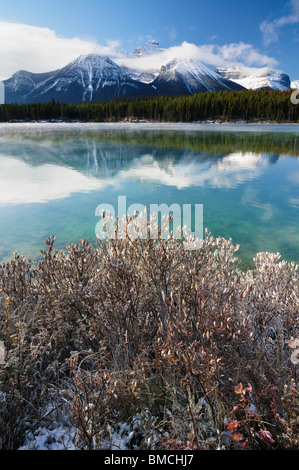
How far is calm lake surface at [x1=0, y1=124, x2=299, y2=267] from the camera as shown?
1061cm

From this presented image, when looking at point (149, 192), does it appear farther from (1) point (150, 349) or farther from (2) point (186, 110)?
(2) point (186, 110)

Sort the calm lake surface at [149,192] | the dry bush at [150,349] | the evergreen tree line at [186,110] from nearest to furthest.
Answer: the dry bush at [150,349] < the calm lake surface at [149,192] < the evergreen tree line at [186,110]

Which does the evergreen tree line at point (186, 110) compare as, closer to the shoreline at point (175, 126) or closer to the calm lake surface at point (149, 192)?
the shoreline at point (175, 126)

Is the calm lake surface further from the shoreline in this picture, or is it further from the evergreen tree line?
the evergreen tree line

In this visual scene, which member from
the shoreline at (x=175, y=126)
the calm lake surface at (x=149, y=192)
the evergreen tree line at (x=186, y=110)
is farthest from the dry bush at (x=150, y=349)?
the evergreen tree line at (x=186, y=110)

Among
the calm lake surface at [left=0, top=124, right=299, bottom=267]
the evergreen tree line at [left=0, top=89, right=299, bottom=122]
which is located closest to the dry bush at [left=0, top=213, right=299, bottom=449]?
the calm lake surface at [left=0, top=124, right=299, bottom=267]

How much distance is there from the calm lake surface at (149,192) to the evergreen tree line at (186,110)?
279ft

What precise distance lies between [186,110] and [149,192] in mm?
106017

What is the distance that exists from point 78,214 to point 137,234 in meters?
8.40

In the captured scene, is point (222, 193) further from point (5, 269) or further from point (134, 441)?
point (134, 441)

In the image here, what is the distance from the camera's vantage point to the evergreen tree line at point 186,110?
101 meters

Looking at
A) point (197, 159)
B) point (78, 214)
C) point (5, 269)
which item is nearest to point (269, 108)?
point (197, 159)

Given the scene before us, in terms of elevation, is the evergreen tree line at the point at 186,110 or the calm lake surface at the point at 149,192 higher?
the evergreen tree line at the point at 186,110

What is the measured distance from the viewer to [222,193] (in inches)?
663
